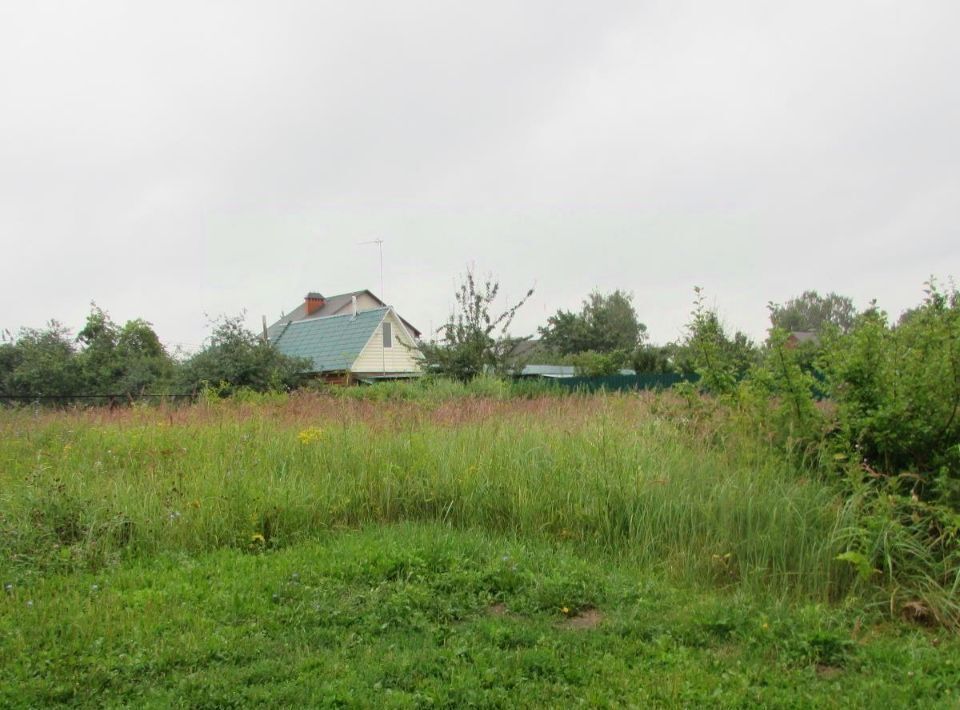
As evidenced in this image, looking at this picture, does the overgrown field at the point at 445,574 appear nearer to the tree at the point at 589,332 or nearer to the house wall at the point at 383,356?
the house wall at the point at 383,356

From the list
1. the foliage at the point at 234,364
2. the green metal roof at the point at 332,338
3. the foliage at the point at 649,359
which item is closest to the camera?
the foliage at the point at 234,364

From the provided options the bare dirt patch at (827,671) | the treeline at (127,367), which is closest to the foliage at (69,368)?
the treeline at (127,367)

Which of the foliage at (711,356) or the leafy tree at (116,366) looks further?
the leafy tree at (116,366)

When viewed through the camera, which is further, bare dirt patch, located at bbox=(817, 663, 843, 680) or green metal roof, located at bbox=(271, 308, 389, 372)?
green metal roof, located at bbox=(271, 308, 389, 372)

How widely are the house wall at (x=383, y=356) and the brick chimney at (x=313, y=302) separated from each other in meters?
14.3

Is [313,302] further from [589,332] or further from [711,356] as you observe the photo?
[711,356]

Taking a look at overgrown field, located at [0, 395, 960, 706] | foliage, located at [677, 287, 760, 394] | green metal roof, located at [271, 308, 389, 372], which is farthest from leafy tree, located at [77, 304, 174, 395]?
foliage, located at [677, 287, 760, 394]

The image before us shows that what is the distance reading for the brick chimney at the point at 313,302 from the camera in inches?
1845

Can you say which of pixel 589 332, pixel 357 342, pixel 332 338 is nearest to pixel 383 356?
pixel 357 342

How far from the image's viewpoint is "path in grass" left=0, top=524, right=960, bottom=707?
2910 mm

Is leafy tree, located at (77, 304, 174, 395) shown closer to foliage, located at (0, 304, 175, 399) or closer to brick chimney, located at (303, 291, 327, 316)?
foliage, located at (0, 304, 175, 399)

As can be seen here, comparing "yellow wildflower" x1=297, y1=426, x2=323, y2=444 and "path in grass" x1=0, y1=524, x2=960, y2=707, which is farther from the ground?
"yellow wildflower" x1=297, y1=426, x2=323, y2=444

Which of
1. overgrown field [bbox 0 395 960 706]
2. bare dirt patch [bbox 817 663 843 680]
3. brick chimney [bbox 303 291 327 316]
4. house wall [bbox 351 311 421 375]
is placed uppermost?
brick chimney [bbox 303 291 327 316]

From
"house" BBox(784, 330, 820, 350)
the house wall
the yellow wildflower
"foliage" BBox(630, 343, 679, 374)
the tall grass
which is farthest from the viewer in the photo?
the house wall
